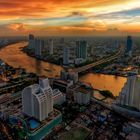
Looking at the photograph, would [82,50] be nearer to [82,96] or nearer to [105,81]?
[105,81]

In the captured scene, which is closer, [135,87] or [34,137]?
[34,137]

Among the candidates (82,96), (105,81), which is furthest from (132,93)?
(105,81)

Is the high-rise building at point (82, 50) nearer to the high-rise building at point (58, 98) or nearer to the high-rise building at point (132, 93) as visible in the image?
the high-rise building at point (58, 98)

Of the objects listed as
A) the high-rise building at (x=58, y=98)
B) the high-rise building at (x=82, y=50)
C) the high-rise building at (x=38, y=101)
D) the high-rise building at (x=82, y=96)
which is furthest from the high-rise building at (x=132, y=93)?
the high-rise building at (x=82, y=50)

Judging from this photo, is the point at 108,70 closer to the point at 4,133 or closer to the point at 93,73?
the point at 93,73

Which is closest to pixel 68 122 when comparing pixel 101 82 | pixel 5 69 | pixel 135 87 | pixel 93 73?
pixel 135 87

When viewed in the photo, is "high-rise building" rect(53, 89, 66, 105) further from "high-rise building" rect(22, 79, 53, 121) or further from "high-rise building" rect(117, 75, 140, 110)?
"high-rise building" rect(117, 75, 140, 110)
